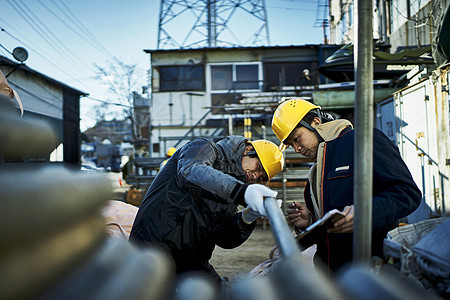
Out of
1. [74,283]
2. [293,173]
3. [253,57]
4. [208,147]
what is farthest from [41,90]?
[74,283]

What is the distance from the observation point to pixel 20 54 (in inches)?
342

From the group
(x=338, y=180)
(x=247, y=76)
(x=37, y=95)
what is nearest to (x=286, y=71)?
(x=247, y=76)

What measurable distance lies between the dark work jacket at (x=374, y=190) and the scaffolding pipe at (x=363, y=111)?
0.63 m

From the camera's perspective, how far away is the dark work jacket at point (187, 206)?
2.03 meters

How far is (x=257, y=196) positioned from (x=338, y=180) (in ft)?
1.83

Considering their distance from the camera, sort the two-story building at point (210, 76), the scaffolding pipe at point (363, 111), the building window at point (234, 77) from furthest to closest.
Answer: the building window at point (234, 77), the two-story building at point (210, 76), the scaffolding pipe at point (363, 111)

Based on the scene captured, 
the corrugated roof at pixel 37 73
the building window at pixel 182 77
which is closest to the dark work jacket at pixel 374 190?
the corrugated roof at pixel 37 73

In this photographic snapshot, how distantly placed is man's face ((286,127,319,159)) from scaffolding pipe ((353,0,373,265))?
129cm

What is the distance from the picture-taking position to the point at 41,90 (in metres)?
13.7

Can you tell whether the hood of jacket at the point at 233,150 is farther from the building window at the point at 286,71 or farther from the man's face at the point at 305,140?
the building window at the point at 286,71

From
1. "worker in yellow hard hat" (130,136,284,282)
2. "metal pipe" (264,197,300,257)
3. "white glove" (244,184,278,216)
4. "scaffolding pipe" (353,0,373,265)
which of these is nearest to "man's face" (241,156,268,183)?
"worker in yellow hard hat" (130,136,284,282)

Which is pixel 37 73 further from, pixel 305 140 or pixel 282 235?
pixel 282 235

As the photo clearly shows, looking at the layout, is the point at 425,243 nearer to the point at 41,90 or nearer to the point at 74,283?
the point at 74,283

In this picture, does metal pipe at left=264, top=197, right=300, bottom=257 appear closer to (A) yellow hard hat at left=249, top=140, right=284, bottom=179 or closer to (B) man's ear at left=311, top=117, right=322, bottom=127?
(B) man's ear at left=311, top=117, right=322, bottom=127
